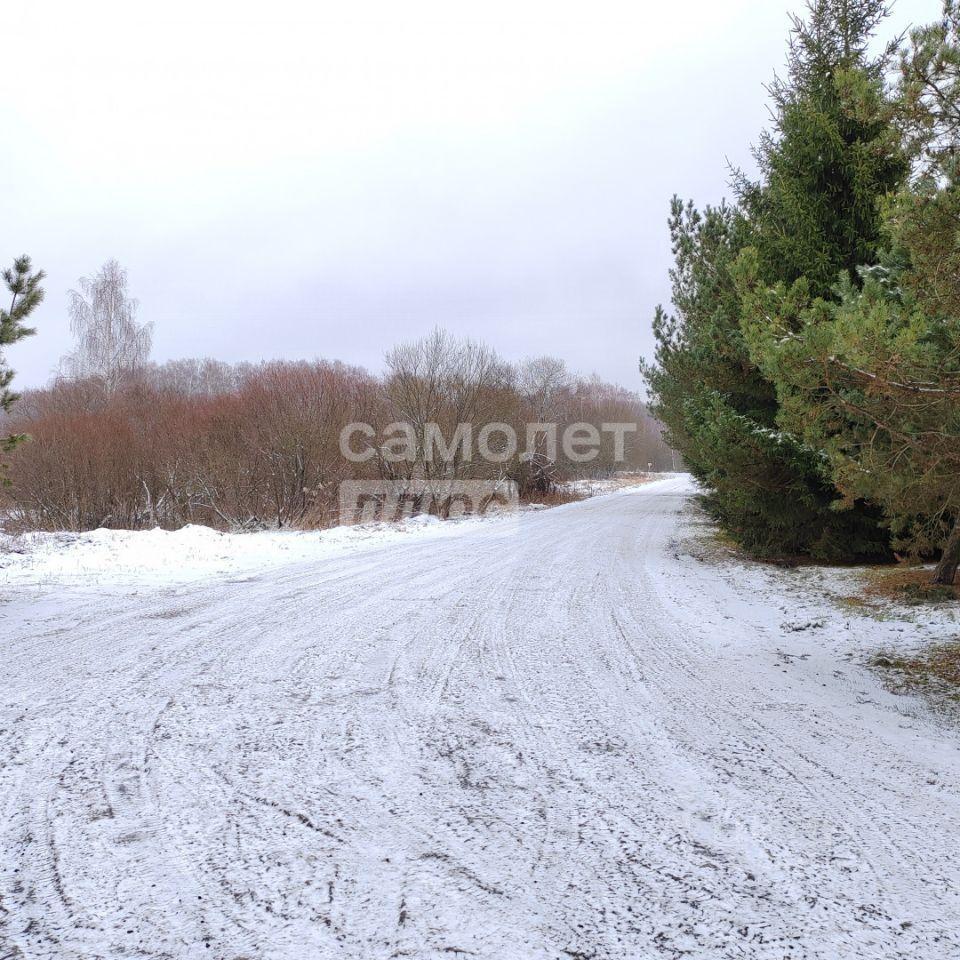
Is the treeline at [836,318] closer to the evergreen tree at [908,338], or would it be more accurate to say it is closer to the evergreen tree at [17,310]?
the evergreen tree at [908,338]

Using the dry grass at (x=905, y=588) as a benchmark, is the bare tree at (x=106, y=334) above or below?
above

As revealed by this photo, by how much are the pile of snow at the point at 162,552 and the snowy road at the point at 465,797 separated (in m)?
3.26

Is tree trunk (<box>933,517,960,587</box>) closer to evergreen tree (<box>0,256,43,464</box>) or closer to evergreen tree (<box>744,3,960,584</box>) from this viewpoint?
evergreen tree (<box>744,3,960,584</box>)

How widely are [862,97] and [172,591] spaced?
307 inches

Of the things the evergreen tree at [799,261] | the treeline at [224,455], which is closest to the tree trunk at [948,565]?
the evergreen tree at [799,261]

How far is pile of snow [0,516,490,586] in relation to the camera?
8203 millimetres

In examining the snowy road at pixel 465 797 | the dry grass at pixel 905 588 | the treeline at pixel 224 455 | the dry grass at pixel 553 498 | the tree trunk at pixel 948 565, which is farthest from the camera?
the dry grass at pixel 553 498

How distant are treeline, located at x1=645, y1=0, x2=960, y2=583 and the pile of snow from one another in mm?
7098

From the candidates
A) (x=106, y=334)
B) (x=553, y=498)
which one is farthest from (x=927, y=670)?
(x=106, y=334)

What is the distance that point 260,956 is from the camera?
1.75 metres

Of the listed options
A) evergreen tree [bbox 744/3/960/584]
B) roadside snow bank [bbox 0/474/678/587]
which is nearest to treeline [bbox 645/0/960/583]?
evergreen tree [bbox 744/3/960/584]

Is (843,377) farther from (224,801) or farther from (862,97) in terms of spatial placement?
(224,801)

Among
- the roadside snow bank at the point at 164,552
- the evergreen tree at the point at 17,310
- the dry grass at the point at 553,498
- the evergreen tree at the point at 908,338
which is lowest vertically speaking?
the dry grass at the point at 553,498

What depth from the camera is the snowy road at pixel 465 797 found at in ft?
6.14
